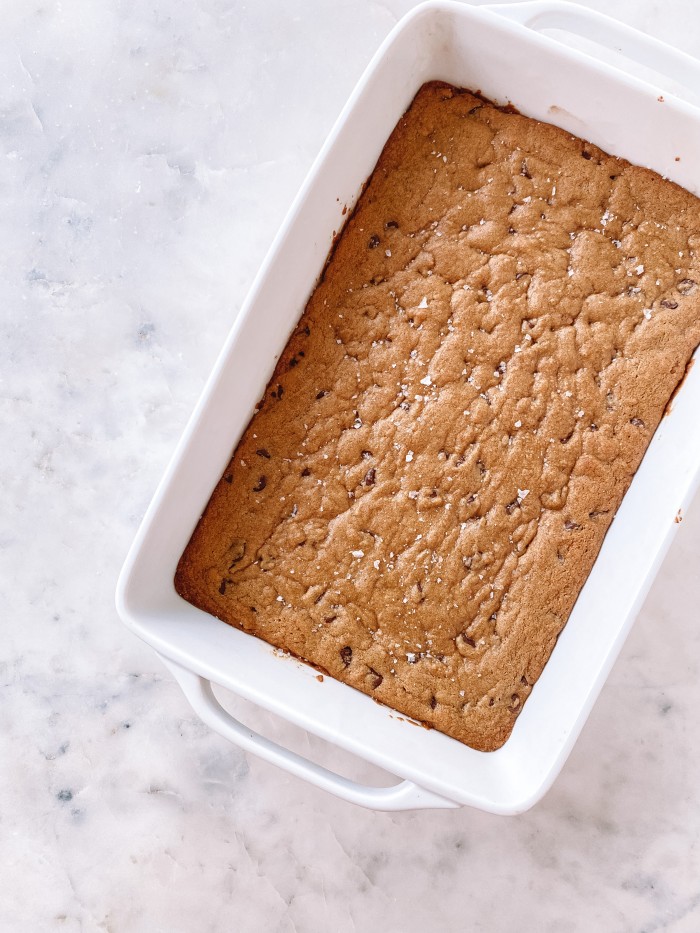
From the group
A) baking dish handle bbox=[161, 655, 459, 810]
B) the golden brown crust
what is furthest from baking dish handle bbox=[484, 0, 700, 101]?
baking dish handle bbox=[161, 655, 459, 810]

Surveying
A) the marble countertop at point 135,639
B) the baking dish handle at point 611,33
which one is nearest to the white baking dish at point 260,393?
the baking dish handle at point 611,33

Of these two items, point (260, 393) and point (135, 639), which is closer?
point (260, 393)

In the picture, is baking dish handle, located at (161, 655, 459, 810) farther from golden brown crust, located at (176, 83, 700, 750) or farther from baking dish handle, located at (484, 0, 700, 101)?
baking dish handle, located at (484, 0, 700, 101)

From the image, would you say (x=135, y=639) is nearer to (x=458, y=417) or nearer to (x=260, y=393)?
(x=260, y=393)

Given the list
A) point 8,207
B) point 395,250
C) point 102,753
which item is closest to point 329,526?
point 395,250

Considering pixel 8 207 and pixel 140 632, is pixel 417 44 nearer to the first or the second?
pixel 8 207

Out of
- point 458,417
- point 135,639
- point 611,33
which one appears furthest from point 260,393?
point 611,33
